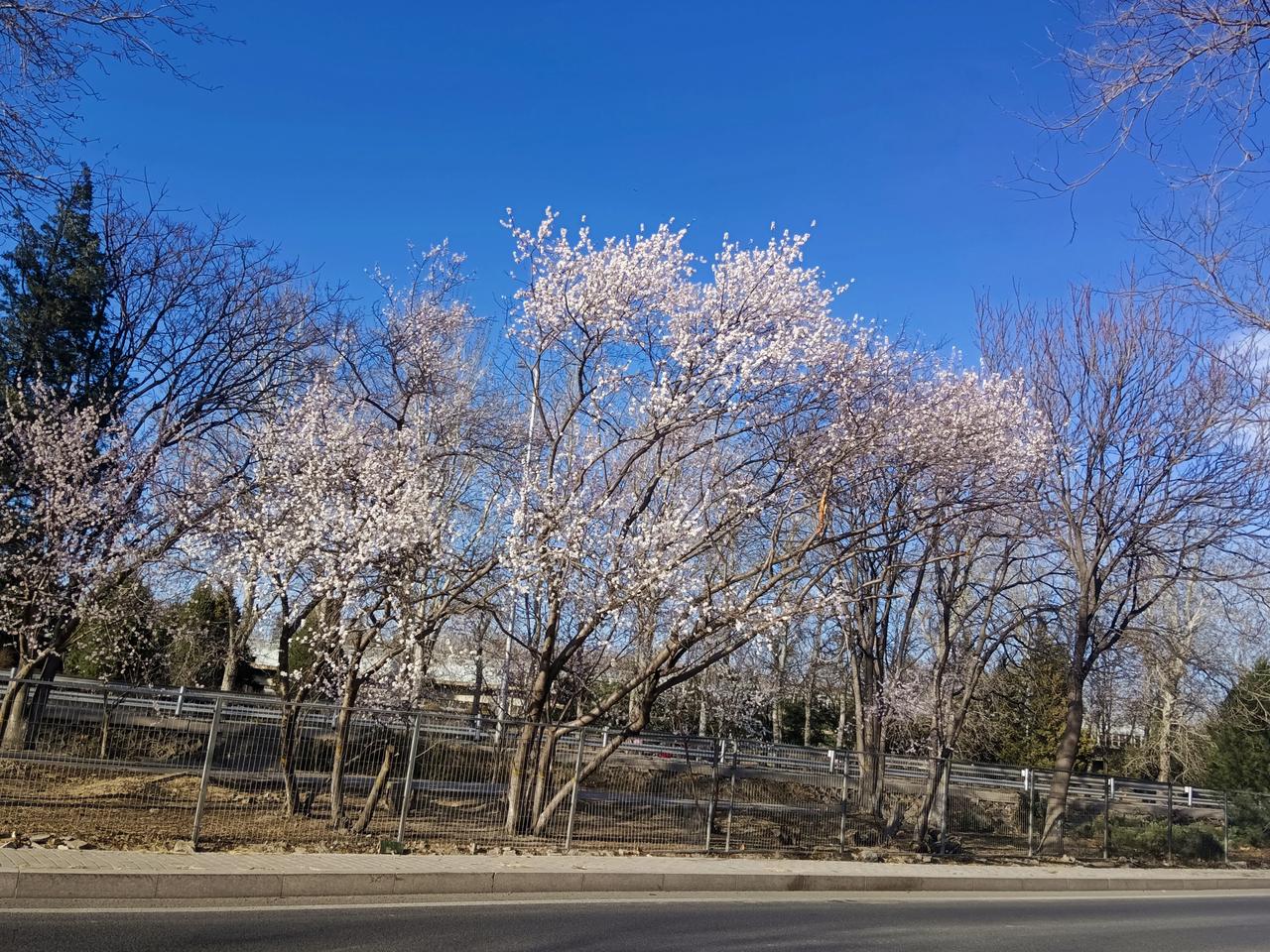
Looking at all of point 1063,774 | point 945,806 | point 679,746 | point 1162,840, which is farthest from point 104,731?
point 1162,840

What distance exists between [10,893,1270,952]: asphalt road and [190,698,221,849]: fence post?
7.98 ft

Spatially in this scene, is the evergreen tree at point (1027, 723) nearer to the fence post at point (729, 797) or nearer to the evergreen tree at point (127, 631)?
the fence post at point (729, 797)

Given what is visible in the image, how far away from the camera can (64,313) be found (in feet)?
68.9

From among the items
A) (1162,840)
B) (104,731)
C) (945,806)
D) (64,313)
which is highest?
(64,313)

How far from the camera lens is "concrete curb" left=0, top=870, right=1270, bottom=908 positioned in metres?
8.29

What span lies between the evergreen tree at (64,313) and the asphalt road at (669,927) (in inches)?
567

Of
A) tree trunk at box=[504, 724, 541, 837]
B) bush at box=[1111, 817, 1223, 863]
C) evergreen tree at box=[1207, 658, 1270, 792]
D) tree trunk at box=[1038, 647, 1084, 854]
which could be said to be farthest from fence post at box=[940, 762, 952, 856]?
evergreen tree at box=[1207, 658, 1270, 792]

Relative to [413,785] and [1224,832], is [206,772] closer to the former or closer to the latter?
[413,785]

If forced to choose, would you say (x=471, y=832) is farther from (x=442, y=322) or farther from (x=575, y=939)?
(x=442, y=322)

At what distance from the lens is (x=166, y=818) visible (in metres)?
11.7

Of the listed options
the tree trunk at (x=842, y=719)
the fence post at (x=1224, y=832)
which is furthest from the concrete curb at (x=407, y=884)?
the tree trunk at (x=842, y=719)

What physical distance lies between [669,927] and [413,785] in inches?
184

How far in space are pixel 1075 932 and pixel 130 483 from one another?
16.1 metres

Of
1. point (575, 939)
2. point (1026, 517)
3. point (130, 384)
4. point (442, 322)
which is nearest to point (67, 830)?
point (575, 939)
